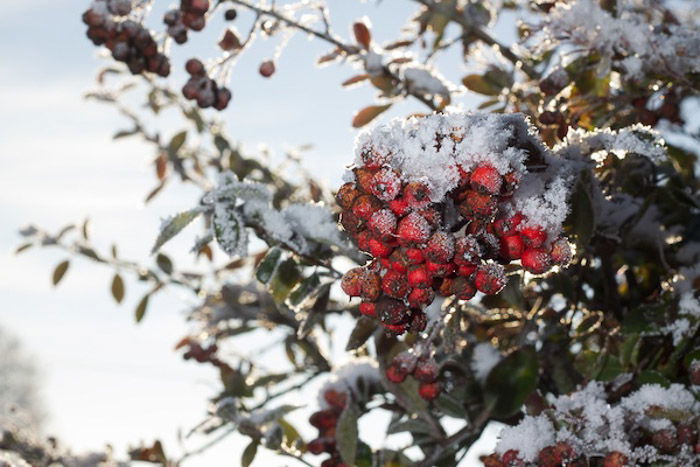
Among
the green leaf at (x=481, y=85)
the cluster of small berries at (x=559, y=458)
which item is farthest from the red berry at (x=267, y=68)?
the cluster of small berries at (x=559, y=458)

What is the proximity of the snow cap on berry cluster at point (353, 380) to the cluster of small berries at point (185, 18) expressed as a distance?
923 mm

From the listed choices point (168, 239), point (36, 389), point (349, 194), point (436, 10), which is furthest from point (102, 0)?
point (36, 389)

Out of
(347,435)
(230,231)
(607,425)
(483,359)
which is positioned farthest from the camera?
(483,359)

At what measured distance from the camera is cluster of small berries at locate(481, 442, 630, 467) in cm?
127

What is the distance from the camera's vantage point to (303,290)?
1616 millimetres

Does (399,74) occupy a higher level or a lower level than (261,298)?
higher

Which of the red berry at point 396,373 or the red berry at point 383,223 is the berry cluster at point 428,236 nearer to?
the red berry at point 383,223

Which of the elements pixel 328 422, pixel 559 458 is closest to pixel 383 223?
pixel 559 458

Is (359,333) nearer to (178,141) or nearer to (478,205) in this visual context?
(478,205)

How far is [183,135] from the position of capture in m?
2.95

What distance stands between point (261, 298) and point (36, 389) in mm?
20702

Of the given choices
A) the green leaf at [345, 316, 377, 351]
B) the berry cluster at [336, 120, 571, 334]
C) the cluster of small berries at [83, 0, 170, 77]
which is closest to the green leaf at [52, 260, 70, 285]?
the cluster of small berries at [83, 0, 170, 77]

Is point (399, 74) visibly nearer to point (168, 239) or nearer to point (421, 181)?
point (168, 239)

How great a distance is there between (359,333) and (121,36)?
95 cm
